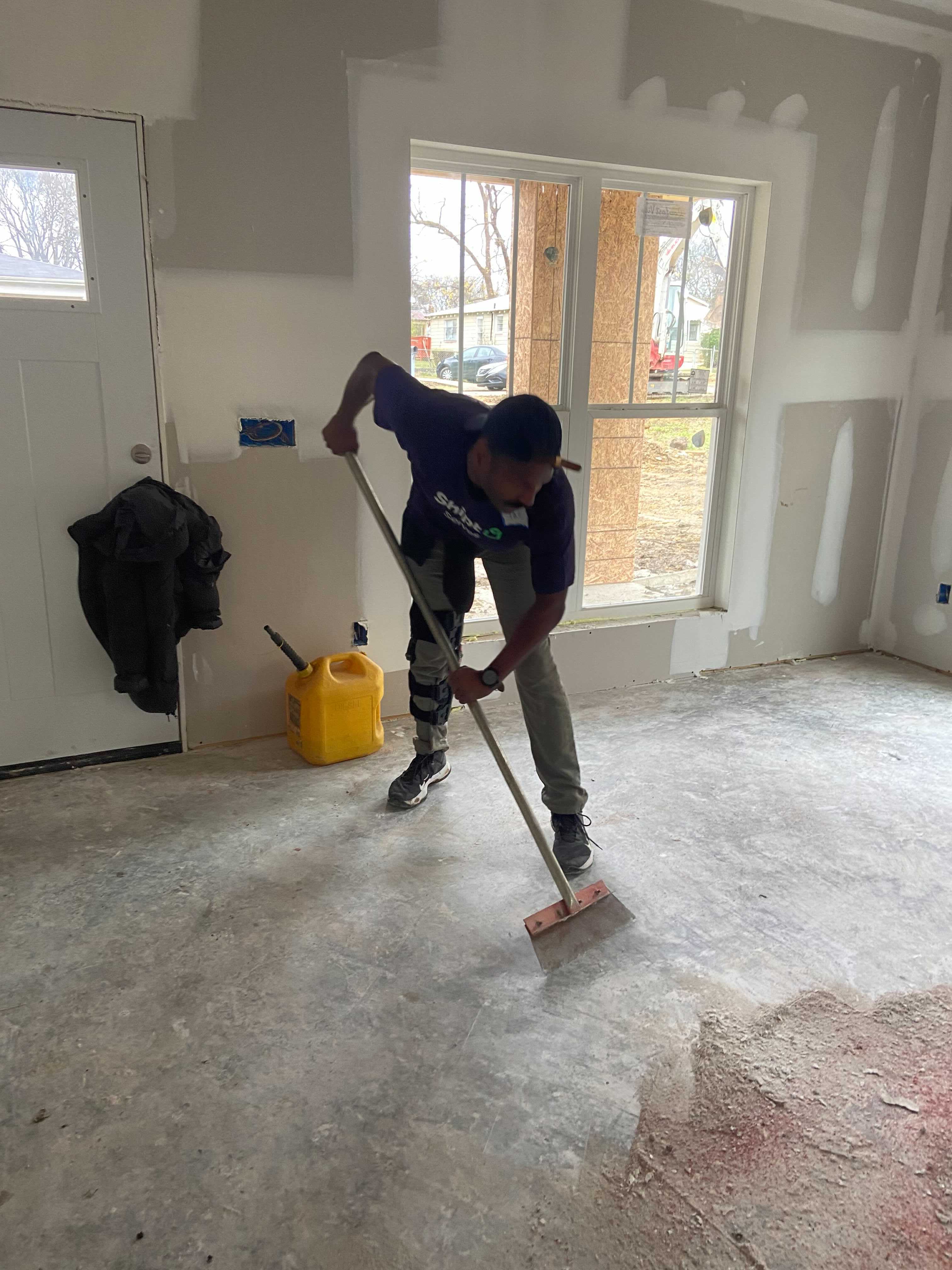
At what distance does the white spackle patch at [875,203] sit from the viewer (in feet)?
11.8

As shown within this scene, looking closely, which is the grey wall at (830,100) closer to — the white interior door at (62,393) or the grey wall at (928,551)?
the grey wall at (928,551)

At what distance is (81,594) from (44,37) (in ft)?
5.12

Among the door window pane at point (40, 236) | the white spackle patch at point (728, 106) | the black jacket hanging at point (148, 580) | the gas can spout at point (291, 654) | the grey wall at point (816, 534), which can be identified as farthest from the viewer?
the grey wall at point (816, 534)

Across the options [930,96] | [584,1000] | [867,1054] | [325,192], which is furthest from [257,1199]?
[930,96]

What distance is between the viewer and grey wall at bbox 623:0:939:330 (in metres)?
3.16

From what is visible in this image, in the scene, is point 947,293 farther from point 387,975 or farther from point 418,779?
point 387,975

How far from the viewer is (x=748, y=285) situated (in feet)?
11.7

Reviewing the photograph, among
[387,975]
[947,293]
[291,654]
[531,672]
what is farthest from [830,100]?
[387,975]

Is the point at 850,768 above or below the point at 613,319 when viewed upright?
below

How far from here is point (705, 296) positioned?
11.7 feet

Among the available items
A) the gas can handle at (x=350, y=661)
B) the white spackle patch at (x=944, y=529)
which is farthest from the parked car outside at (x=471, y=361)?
the white spackle patch at (x=944, y=529)

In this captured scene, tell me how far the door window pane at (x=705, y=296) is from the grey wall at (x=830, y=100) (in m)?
0.34

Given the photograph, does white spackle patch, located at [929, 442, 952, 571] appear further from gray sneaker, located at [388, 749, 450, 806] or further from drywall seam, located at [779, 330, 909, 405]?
gray sneaker, located at [388, 749, 450, 806]

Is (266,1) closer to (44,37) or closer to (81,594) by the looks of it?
(44,37)
